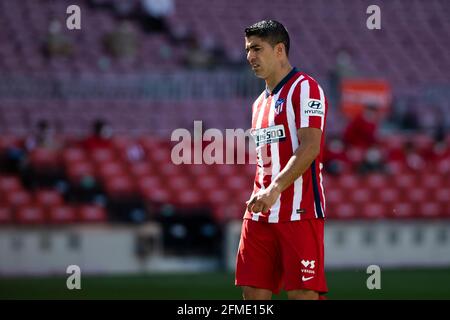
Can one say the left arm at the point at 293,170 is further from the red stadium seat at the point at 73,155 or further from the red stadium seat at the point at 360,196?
the red stadium seat at the point at 360,196

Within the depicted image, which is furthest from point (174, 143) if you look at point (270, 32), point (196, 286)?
point (270, 32)

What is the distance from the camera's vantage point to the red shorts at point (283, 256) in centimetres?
533

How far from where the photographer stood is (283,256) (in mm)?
5387

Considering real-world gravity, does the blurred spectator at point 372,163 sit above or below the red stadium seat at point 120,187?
above

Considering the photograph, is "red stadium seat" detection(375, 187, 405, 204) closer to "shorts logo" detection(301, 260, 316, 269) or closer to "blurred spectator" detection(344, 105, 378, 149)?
"blurred spectator" detection(344, 105, 378, 149)

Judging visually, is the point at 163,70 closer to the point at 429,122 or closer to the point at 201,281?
the point at 429,122

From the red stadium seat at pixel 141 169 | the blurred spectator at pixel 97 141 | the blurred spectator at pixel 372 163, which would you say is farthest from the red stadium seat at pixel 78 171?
the blurred spectator at pixel 372 163

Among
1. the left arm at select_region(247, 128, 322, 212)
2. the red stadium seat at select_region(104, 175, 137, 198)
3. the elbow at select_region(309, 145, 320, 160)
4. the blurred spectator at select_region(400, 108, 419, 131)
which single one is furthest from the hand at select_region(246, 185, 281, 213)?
the blurred spectator at select_region(400, 108, 419, 131)

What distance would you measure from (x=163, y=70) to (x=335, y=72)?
273 cm

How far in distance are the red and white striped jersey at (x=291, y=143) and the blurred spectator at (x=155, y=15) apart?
1319 centimetres

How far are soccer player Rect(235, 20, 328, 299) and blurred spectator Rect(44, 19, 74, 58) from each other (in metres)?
11.2

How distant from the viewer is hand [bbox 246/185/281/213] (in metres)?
5.04

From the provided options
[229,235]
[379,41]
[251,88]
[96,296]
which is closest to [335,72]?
[251,88]
